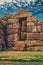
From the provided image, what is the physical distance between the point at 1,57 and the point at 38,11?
4.71 ft

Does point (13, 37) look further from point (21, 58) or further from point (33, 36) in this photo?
point (21, 58)

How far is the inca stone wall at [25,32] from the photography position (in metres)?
7.43

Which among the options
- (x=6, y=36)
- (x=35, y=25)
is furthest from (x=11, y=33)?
(x=35, y=25)

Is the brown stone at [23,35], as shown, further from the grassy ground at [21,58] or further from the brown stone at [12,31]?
the grassy ground at [21,58]

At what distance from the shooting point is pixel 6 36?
Result: 7645 millimetres

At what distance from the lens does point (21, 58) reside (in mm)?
6906

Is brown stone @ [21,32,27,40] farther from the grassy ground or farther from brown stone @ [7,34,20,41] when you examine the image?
the grassy ground

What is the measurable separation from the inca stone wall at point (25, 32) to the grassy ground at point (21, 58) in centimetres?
30

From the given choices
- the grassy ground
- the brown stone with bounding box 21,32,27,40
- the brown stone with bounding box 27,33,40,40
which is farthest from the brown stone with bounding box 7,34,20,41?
the grassy ground

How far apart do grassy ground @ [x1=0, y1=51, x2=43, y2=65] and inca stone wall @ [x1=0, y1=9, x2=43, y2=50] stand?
304mm

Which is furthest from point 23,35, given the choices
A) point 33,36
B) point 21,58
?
point 21,58

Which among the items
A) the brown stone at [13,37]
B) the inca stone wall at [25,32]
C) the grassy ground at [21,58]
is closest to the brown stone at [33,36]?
the inca stone wall at [25,32]

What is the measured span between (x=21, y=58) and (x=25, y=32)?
853 millimetres

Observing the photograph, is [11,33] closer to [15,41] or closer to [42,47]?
[15,41]
